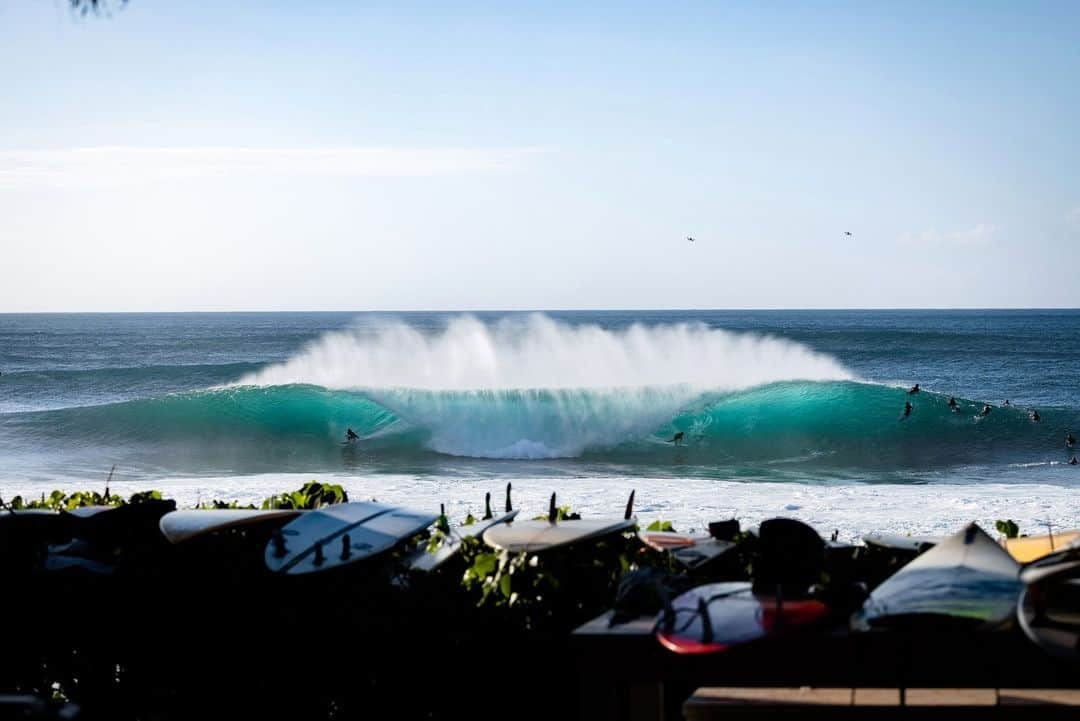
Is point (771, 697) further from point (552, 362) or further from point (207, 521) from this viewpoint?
point (552, 362)

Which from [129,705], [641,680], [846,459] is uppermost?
[641,680]

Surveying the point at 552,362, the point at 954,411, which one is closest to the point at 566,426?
the point at 552,362

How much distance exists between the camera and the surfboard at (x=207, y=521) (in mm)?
4281

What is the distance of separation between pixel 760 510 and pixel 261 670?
9690 mm

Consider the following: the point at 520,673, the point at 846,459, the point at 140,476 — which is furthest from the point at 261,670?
the point at 846,459

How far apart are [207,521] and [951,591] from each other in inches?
105

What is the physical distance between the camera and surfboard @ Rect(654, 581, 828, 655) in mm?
2979

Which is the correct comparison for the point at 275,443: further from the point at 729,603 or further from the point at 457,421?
the point at 729,603

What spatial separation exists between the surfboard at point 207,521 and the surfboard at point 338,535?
0.20m

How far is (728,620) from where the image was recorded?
3.07 metres

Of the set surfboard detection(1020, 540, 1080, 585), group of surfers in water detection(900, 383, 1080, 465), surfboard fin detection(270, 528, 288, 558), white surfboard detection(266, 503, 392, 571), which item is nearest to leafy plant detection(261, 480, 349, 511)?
white surfboard detection(266, 503, 392, 571)

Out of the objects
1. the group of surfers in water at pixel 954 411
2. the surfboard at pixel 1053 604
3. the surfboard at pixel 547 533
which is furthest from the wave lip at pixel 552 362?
the surfboard at pixel 1053 604

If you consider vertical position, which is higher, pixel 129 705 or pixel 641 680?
pixel 641 680

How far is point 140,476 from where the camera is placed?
20969 millimetres
